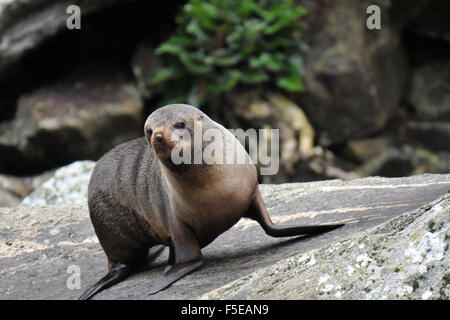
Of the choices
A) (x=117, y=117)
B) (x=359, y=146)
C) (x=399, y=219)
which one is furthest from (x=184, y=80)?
(x=399, y=219)

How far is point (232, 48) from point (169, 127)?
5727mm

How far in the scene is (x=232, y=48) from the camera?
8539 millimetres

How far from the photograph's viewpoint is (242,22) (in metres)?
8.64

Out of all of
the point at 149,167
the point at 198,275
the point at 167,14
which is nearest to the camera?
the point at 198,275

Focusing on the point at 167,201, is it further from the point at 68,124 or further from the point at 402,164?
the point at 402,164

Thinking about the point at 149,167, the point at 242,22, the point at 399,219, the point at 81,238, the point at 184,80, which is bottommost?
the point at 81,238

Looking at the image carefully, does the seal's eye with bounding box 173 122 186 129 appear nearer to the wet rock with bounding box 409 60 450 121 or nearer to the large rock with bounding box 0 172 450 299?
the large rock with bounding box 0 172 450 299

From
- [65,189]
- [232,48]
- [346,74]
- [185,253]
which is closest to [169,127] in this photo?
[185,253]

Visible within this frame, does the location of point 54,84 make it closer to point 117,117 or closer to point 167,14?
point 117,117

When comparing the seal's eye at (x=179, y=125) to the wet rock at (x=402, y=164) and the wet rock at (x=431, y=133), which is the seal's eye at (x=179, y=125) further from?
the wet rock at (x=431, y=133)

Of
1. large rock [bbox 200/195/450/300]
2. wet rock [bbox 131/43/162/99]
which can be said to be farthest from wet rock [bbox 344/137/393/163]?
large rock [bbox 200/195/450/300]

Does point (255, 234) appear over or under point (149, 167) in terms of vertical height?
under

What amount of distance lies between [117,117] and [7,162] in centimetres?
181

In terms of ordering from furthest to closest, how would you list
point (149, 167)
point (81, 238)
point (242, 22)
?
point (242, 22) < point (81, 238) < point (149, 167)
